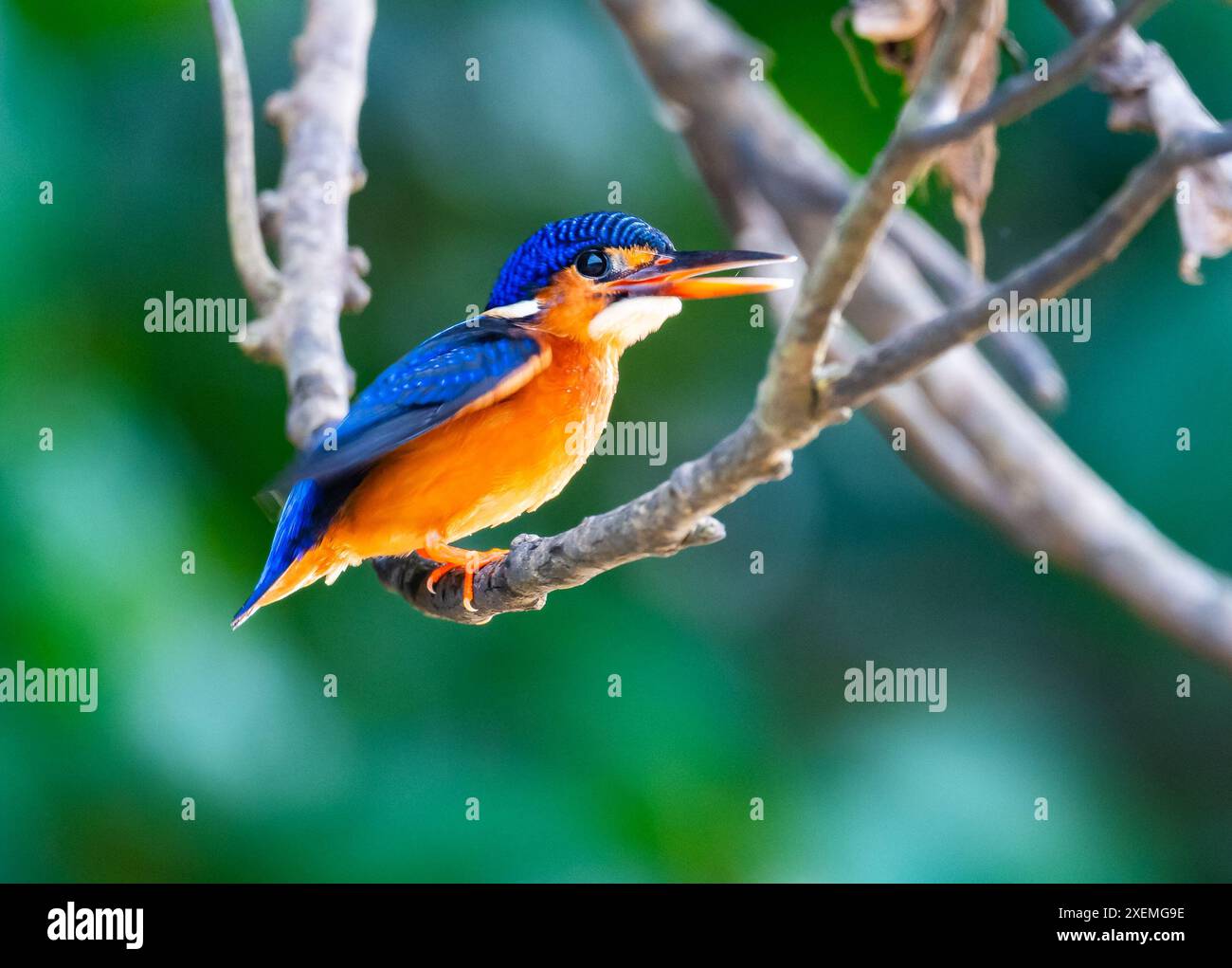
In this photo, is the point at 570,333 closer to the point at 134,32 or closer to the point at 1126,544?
the point at 1126,544

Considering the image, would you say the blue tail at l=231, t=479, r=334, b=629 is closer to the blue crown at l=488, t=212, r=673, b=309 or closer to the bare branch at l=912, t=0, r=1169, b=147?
the blue crown at l=488, t=212, r=673, b=309

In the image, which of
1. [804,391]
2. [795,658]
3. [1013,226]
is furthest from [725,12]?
[804,391]

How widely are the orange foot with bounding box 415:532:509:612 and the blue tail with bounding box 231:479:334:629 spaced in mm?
178

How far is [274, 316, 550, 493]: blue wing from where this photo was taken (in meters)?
2.13

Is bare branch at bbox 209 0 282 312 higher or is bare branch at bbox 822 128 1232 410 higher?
bare branch at bbox 209 0 282 312

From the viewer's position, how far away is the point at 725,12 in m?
3.27

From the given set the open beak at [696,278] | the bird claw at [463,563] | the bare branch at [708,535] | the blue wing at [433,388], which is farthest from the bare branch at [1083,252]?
the blue wing at [433,388]
